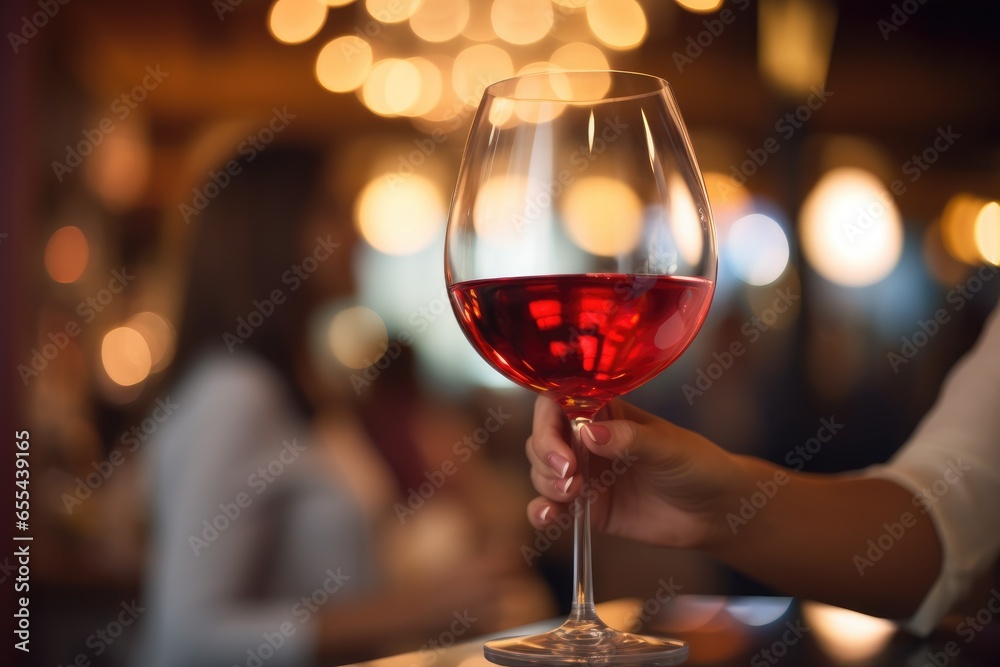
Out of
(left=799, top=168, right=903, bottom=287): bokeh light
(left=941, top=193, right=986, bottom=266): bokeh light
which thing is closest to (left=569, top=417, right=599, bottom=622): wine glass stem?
(left=799, top=168, right=903, bottom=287): bokeh light

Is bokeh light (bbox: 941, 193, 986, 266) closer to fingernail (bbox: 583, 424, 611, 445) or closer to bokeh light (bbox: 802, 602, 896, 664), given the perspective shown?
bokeh light (bbox: 802, 602, 896, 664)

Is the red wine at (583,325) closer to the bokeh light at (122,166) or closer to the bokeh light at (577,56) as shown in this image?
the bokeh light at (577,56)

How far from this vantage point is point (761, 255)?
4.71 m

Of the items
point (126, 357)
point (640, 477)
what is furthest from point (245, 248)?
point (126, 357)

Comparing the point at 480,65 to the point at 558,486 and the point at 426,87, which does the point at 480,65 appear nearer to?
the point at 426,87

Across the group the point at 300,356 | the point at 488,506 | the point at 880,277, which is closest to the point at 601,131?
the point at 300,356

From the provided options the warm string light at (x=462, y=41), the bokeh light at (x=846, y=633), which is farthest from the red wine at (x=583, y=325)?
the warm string light at (x=462, y=41)

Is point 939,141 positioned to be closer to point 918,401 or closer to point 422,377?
point 918,401

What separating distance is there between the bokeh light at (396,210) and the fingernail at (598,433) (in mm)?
3989

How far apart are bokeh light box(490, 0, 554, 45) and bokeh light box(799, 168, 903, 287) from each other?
192cm

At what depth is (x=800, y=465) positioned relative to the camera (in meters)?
4.18

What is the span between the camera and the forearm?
3.37 feet

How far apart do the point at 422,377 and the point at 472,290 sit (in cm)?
478

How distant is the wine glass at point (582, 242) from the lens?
67 centimetres
